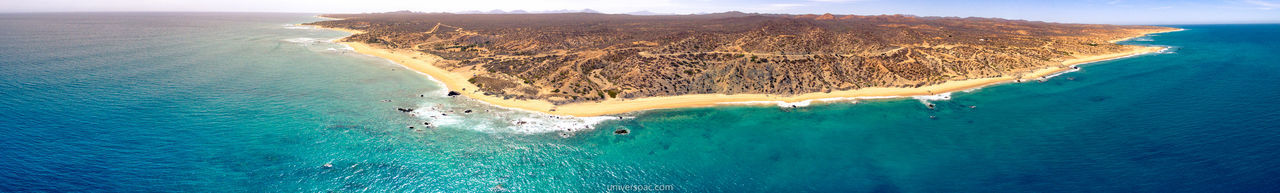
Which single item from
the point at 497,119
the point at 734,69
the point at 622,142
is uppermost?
the point at 734,69

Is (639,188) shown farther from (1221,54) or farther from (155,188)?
(1221,54)

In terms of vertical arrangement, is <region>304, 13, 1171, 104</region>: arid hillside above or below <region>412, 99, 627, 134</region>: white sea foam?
above

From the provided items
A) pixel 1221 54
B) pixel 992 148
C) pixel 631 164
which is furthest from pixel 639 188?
pixel 1221 54

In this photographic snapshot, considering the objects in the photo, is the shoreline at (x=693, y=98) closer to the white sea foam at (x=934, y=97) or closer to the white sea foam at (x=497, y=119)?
the white sea foam at (x=934, y=97)

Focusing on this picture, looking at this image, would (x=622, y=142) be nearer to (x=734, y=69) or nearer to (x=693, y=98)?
(x=693, y=98)

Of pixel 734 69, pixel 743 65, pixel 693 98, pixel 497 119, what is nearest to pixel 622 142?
pixel 497 119

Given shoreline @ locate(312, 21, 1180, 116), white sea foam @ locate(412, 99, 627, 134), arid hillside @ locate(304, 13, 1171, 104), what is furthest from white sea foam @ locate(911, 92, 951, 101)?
white sea foam @ locate(412, 99, 627, 134)

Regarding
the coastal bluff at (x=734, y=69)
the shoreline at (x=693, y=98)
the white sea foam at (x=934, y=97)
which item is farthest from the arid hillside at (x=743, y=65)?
the white sea foam at (x=934, y=97)

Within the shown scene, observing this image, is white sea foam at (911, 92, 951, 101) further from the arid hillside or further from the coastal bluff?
the arid hillside
